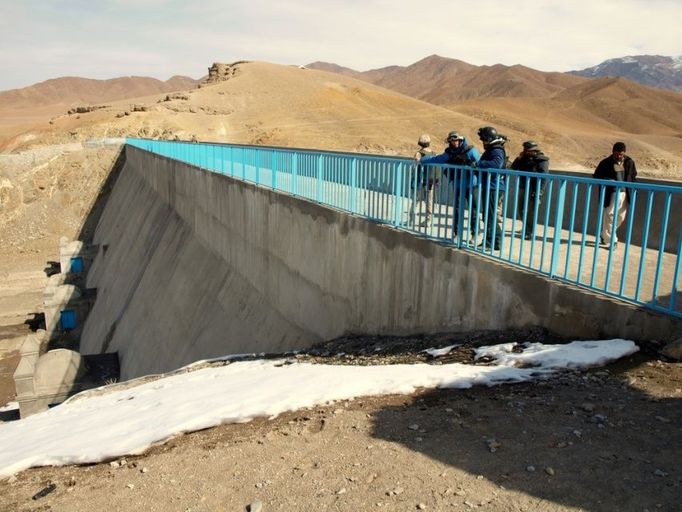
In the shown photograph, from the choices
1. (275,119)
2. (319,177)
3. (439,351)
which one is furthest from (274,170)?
(275,119)

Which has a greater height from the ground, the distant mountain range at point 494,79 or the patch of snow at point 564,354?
the distant mountain range at point 494,79

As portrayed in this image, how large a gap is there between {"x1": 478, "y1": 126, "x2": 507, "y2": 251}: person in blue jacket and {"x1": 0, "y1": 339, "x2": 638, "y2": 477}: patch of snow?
4.99 feet

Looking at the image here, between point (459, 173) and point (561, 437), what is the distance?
13.2 ft

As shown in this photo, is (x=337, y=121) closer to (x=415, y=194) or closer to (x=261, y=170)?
(x=261, y=170)

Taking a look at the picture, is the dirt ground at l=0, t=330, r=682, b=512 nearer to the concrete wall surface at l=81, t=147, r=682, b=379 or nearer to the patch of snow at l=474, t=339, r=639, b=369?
the patch of snow at l=474, t=339, r=639, b=369

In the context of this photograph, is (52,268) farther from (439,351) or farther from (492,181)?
(439,351)

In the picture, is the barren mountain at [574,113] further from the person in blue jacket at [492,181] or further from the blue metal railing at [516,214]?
the person in blue jacket at [492,181]

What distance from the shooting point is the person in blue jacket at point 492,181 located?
6082 mm

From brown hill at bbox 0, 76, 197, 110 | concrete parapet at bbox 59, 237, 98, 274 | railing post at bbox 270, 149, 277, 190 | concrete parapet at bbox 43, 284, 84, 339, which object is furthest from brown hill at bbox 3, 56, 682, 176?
brown hill at bbox 0, 76, 197, 110

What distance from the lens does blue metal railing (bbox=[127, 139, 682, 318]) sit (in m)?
4.93

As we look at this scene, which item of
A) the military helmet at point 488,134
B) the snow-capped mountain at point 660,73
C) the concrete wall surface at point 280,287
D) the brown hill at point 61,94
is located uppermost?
the snow-capped mountain at point 660,73

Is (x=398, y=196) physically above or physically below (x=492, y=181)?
below

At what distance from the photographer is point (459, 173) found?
6.96 meters

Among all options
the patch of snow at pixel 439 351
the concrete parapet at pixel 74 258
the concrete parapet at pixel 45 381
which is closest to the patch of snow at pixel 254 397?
the patch of snow at pixel 439 351
